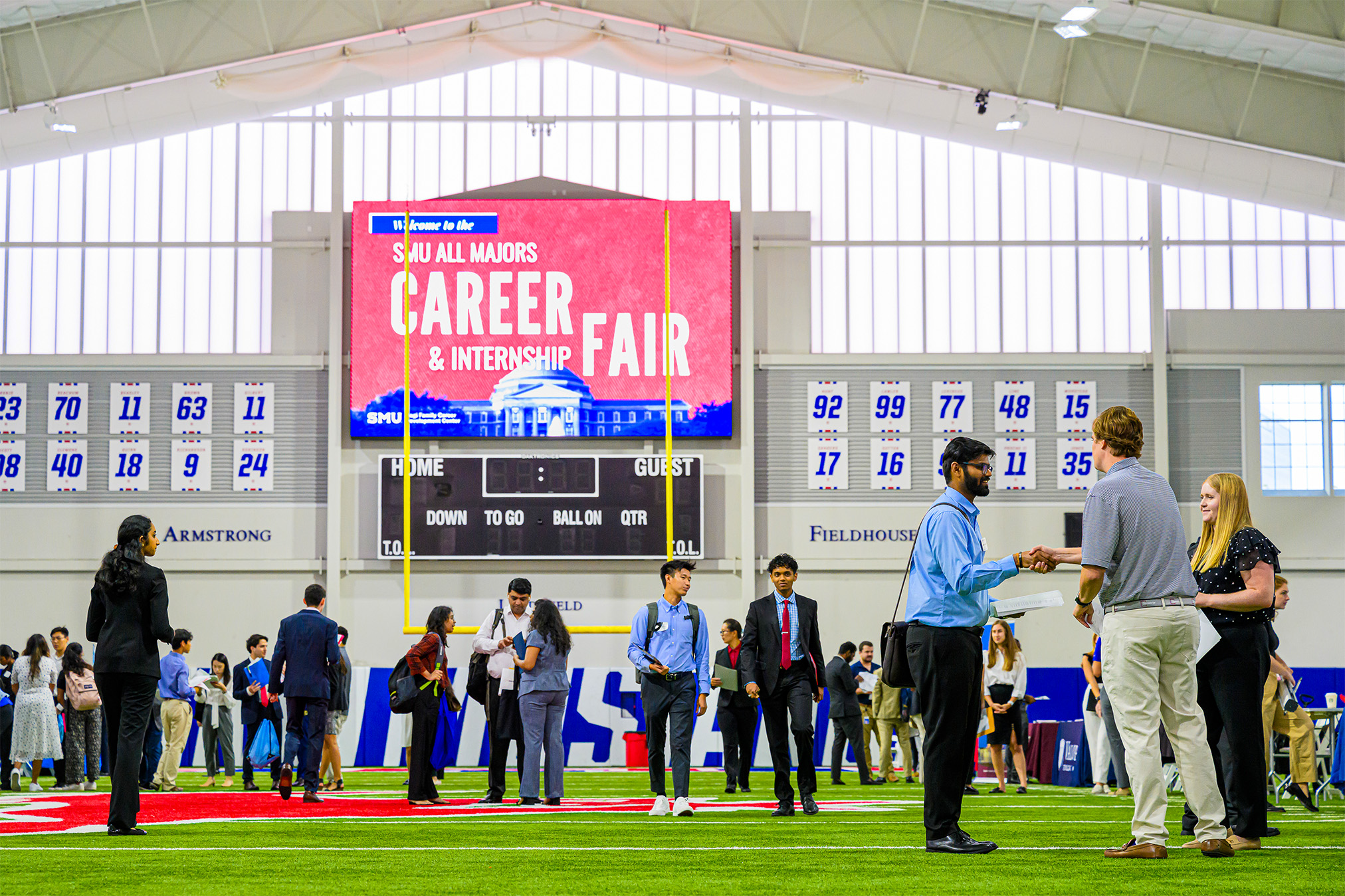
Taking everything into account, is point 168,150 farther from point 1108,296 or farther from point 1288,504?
point 1288,504

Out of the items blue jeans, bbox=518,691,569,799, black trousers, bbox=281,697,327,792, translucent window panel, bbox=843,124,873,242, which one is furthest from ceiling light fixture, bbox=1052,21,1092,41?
black trousers, bbox=281,697,327,792

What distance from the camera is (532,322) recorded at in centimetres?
1905

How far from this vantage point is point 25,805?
1036 centimetres

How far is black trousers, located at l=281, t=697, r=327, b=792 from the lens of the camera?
33.0ft

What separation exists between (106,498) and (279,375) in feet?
9.53

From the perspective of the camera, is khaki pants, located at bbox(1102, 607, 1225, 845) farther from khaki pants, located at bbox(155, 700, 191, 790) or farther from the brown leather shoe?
khaki pants, located at bbox(155, 700, 191, 790)

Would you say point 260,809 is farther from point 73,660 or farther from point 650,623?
point 73,660

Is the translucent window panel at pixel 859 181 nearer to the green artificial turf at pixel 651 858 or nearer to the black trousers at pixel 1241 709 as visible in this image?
the green artificial turf at pixel 651 858

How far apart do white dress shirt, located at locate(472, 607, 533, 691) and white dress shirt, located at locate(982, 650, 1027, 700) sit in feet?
14.6

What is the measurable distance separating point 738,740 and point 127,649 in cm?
706

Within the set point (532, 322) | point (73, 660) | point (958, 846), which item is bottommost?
point (958, 846)

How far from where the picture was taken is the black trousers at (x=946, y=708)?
5.71m

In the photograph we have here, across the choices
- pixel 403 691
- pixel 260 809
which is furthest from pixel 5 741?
pixel 403 691

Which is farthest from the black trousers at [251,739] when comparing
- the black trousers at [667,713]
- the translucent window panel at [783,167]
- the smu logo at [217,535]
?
the translucent window panel at [783,167]
